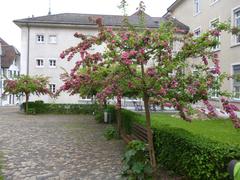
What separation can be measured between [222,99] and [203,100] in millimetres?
401

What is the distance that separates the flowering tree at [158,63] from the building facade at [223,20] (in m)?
12.3

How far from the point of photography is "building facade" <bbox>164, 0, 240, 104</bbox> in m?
22.1

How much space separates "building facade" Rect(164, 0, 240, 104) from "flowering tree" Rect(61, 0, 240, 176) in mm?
12280

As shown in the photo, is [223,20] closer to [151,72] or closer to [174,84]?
[174,84]

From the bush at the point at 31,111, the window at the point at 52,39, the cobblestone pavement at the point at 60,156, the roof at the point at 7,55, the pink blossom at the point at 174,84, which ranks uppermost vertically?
the roof at the point at 7,55

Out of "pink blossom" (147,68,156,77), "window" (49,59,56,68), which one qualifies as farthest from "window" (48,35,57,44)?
"pink blossom" (147,68,156,77)

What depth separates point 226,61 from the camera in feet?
76.2

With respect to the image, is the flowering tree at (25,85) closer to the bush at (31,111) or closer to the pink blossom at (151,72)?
the bush at (31,111)

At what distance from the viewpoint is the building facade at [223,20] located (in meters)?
22.1

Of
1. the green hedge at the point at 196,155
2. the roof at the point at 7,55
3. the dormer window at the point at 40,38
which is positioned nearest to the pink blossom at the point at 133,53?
the green hedge at the point at 196,155

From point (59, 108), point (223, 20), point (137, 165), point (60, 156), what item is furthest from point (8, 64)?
point (137, 165)

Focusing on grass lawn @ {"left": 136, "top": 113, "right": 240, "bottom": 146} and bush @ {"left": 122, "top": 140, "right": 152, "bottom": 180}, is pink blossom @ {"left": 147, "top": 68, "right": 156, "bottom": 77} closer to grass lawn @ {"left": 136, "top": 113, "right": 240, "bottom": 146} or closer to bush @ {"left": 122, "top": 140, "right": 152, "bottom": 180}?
bush @ {"left": 122, "top": 140, "right": 152, "bottom": 180}

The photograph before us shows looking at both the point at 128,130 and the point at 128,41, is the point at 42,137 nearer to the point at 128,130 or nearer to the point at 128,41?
the point at 128,130

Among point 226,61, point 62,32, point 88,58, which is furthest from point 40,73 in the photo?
point 88,58
